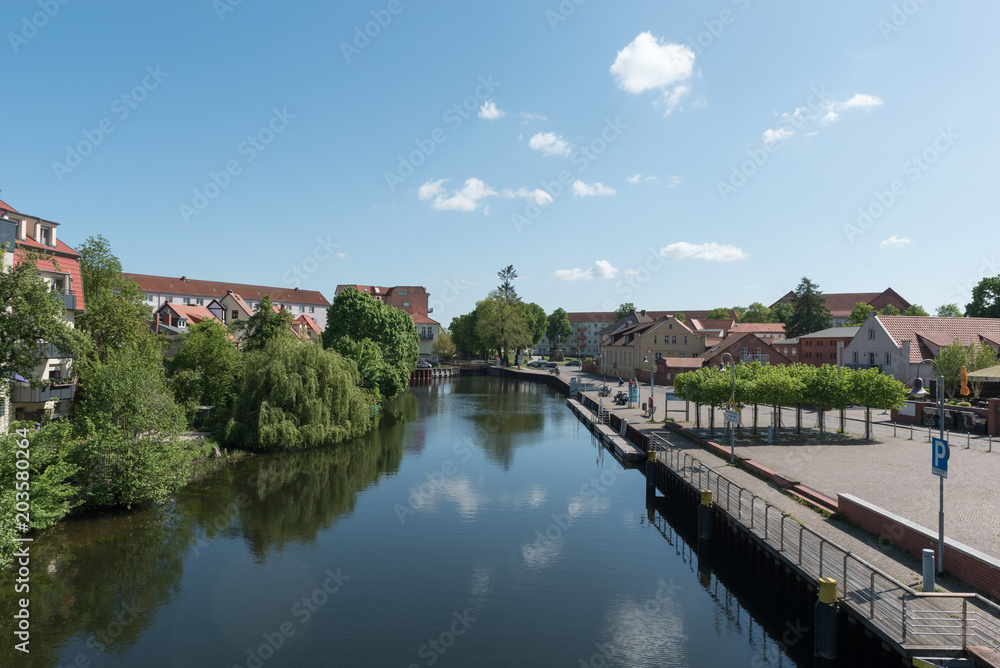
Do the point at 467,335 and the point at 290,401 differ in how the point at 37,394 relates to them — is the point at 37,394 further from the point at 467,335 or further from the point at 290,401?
the point at 467,335

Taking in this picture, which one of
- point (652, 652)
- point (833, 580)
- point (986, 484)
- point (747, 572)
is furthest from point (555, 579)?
point (986, 484)

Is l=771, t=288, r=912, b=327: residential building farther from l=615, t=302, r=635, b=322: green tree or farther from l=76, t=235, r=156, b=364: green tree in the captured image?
l=76, t=235, r=156, b=364: green tree

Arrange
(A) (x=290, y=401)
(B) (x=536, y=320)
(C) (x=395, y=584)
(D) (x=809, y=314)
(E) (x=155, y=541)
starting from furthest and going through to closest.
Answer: (B) (x=536, y=320) < (D) (x=809, y=314) < (A) (x=290, y=401) < (E) (x=155, y=541) < (C) (x=395, y=584)

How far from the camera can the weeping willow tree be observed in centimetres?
3659

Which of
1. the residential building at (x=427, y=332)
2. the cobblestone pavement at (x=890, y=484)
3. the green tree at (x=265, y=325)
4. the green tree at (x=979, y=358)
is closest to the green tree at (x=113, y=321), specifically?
the green tree at (x=265, y=325)

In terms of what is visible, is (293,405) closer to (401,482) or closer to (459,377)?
(401,482)

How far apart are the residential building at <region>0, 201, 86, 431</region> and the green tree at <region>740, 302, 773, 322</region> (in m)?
143

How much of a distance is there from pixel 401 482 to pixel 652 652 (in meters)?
19.9

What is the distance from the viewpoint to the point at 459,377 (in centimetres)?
11638

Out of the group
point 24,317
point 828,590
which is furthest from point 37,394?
point 828,590

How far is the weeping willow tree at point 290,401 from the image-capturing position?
3659cm

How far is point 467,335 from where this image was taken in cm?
13288

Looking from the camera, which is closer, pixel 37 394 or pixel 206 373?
pixel 37 394

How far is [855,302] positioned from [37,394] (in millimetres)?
166296
